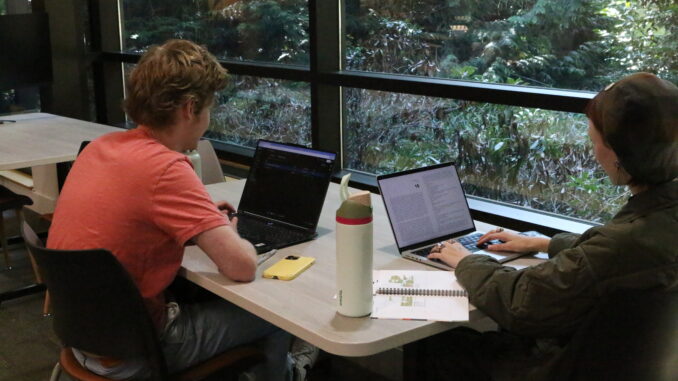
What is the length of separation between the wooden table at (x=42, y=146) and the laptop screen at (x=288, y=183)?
53.7 inches

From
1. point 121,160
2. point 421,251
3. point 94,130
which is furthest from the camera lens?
point 94,130

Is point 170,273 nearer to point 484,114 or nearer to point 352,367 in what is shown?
point 352,367

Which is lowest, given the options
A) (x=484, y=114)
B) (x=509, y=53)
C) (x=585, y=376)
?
(x=585, y=376)

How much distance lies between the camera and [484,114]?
11.6 ft

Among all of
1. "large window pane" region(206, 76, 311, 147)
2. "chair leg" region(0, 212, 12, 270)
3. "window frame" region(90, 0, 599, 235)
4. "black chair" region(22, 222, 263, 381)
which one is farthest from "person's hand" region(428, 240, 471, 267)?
"chair leg" region(0, 212, 12, 270)

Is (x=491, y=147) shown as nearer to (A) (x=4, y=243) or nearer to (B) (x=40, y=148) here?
(B) (x=40, y=148)

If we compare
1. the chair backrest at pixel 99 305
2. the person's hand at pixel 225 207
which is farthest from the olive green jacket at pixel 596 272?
the person's hand at pixel 225 207

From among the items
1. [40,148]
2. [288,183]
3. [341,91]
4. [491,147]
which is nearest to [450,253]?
[288,183]

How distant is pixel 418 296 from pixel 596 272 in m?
0.43

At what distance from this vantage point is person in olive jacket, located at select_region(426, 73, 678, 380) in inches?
65.7

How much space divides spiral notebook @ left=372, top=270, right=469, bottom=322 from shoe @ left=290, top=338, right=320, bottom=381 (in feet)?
2.15

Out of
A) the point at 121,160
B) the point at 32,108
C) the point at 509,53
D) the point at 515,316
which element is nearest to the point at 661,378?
the point at 515,316

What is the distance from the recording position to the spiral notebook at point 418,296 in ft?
5.93

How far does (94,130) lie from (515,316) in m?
3.20
